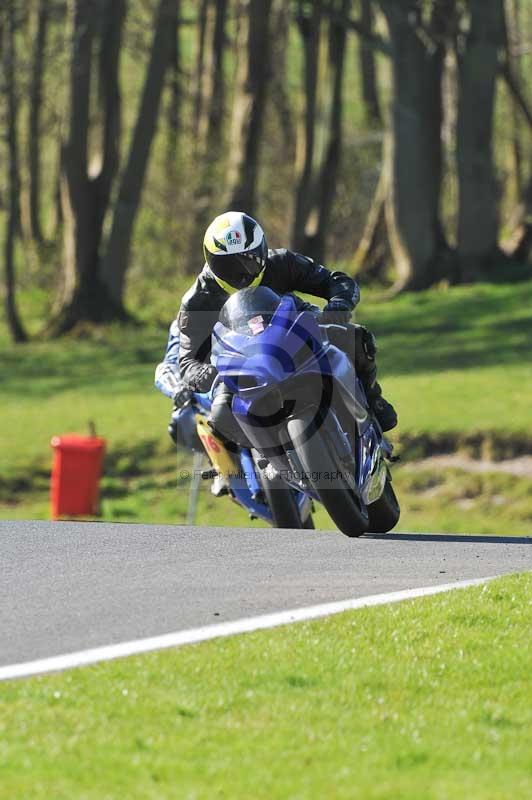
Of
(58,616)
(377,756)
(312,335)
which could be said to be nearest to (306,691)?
(377,756)

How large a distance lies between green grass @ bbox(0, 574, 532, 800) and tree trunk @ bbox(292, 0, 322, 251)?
30449 millimetres

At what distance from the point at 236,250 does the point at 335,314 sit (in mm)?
712

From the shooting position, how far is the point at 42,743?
5.60 meters

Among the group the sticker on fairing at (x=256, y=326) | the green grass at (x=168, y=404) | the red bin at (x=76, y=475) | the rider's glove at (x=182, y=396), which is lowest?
the green grass at (x=168, y=404)

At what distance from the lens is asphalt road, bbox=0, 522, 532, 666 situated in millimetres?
7340

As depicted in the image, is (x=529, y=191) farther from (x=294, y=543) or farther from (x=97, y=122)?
(x=294, y=543)

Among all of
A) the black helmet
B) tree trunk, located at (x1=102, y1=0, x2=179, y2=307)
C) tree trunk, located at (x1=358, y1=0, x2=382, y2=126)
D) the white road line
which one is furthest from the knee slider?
tree trunk, located at (x1=358, y1=0, x2=382, y2=126)

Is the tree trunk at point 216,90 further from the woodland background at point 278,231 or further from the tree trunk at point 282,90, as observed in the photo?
the tree trunk at point 282,90

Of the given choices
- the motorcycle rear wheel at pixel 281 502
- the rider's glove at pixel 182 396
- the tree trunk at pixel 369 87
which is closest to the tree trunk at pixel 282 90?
the tree trunk at pixel 369 87

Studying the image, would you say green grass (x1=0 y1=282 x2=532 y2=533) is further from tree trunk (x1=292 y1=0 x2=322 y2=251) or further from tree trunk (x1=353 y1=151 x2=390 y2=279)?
tree trunk (x1=292 y1=0 x2=322 y2=251)

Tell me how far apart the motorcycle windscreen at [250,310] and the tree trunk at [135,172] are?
25.0m

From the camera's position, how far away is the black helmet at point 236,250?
33.3 feet

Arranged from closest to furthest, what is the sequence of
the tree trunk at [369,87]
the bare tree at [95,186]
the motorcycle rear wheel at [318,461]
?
the motorcycle rear wheel at [318,461] → the bare tree at [95,186] → the tree trunk at [369,87]

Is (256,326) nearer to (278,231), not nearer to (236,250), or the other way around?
(236,250)
